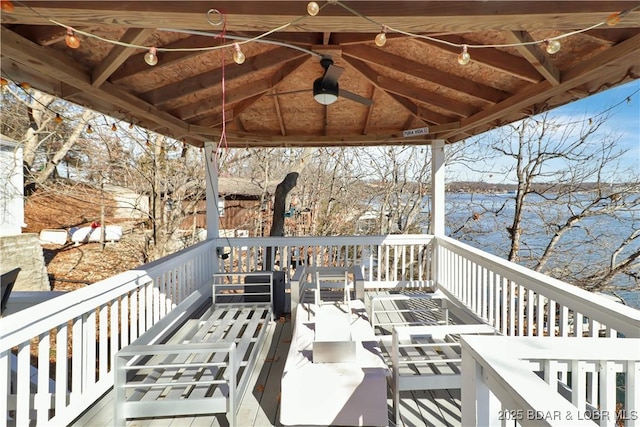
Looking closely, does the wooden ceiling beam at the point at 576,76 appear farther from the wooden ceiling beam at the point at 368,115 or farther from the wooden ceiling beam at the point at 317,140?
the wooden ceiling beam at the point at 317,140

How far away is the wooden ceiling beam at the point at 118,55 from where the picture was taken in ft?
6.90

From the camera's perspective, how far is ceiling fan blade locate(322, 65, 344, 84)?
8.90 feet

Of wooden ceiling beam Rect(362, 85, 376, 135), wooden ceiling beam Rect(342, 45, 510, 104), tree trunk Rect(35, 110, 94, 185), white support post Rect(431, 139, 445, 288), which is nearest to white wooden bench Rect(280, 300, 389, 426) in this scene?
wooden ceiling beam Rect(342, 45, 510, 104)

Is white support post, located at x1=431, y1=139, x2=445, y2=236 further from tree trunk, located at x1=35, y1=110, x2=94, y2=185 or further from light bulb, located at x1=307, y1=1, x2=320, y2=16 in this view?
tree trunk, located at x1=35, y1=110, x2=94, y2=185

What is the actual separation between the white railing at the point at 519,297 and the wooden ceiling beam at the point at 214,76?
3.01 meters

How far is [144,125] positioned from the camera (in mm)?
3979

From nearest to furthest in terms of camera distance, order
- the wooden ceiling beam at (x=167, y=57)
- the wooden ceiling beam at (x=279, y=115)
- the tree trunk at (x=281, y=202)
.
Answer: the wooden ceiling beam at (x=167, y=57), the wooden ceiling beam at (x=279, y=115), the tree trunk at (x=281, y=202)

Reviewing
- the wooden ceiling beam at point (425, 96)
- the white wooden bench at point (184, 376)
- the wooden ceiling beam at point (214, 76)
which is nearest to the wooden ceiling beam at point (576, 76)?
the wooden ceiling beam at point (425, 96)

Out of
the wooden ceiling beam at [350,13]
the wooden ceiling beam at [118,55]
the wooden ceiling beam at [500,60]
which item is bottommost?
the wooden ceiling beam at [350,13]

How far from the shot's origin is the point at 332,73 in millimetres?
2781

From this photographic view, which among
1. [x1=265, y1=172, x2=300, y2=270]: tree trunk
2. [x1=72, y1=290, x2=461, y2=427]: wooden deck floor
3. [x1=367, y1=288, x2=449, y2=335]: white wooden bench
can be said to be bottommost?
[x1=72, y1=290, x2=461, y2=427]: wooden deck floor

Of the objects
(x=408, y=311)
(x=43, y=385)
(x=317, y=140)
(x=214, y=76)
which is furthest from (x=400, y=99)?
(x=43, y=385)

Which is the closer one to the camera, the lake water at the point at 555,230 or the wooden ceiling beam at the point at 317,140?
the wooden ceiling beam at the point at 317,140

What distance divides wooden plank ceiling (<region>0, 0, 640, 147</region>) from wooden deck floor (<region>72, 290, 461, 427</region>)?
2.15 metres
